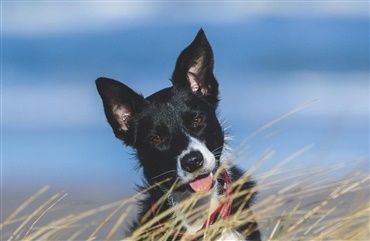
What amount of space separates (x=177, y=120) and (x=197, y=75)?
579mm

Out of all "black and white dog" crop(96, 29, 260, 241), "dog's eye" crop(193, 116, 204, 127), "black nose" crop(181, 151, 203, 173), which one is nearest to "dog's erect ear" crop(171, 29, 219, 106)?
"black and white dog" crop(96, 29, 260, 241)

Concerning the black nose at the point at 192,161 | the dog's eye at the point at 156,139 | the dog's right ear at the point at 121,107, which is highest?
the dog's right ear at the point at 121,107

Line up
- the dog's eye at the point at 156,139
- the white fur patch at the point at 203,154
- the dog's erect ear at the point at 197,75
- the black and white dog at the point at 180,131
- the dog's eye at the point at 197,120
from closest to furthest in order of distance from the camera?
the white fur patch at the point at 203,154
the black and white dog at the point at 180,131
the dog's eye at the point at 197,120
the dog's eye at the point at 156,139
the dog's erect ear at the point at 197,75

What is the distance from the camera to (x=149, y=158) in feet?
19.6

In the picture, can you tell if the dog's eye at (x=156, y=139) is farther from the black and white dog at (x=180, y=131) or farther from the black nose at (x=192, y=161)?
the black nose at (x=192, y=161)

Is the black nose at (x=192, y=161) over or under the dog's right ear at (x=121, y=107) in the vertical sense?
under

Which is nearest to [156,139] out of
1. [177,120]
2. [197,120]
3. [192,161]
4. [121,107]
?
[177,120]

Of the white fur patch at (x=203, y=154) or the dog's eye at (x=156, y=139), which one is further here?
the dog's eye at (x=156, y=139)

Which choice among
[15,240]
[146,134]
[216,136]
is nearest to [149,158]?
[146,134]

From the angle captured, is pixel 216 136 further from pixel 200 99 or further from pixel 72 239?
pixel 72 239

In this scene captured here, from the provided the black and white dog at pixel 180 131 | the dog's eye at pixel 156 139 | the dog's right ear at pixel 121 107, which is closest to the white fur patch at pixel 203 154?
the black and white dog at pixel 180 131

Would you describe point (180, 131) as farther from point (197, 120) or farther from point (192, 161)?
point (192, 161)

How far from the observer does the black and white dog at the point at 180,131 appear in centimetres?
546

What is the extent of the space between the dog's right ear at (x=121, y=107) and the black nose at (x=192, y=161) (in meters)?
1.12
